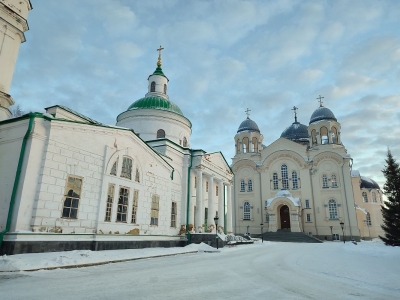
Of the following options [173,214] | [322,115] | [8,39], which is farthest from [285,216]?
[8,39]

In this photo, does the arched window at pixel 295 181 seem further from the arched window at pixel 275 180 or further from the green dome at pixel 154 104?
the green dome at pixel 154 104

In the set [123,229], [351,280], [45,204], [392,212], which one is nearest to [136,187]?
[123,229]

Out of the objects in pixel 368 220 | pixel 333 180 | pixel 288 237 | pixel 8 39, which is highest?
pixel 8 39

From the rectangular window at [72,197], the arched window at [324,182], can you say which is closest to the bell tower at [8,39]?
the rectangular window at [72,197]

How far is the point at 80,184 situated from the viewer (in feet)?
43.1

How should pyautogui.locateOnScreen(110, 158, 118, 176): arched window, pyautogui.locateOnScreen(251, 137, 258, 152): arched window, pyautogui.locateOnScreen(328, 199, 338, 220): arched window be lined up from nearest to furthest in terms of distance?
1. pyautogui.locateOnScreen(110, 158, 118, 176): arched window
2. pyautogui.locateOnScreen(328, 199, 338, 220): arched window
3. pyautogui.locateOnScreen(251, 137, 258, 152): arched window

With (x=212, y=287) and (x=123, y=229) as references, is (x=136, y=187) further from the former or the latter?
(x=212, y=287)

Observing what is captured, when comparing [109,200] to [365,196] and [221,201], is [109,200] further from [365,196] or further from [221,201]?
[365,196]

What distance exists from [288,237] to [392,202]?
1471 cm

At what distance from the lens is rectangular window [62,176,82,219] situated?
12453 millimetres

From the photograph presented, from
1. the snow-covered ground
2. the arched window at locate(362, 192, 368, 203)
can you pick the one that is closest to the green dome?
the snow-covered ground

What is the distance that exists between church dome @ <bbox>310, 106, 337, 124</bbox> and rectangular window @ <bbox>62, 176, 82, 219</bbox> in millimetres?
40467

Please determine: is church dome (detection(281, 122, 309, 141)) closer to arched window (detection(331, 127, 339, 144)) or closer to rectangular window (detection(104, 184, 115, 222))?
arched window (detection(331, 127, 339, 144))

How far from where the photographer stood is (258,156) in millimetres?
46781
